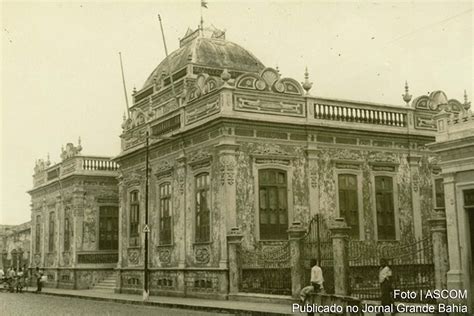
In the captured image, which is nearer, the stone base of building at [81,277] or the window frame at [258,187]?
the window frame at [258,187]

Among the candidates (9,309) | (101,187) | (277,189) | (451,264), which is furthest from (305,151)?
(101,187)

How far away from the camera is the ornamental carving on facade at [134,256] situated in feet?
90.4

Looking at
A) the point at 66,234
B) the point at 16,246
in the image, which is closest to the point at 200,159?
the point at 66,234

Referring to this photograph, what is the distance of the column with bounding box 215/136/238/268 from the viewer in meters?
21.8

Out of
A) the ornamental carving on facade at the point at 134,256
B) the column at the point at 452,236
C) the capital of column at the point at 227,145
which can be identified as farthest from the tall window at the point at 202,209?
the column at the point at 452,236

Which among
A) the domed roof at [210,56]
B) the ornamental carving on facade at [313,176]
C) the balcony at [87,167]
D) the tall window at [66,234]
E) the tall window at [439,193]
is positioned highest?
the domed roof at [210,56]

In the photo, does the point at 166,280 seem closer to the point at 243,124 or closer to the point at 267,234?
the point at 267,234

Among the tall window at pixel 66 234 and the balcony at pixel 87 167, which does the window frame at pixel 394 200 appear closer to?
the balcony at pixel 87 167

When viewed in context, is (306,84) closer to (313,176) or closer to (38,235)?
(313,176)

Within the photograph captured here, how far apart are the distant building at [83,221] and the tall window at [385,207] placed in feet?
49.4

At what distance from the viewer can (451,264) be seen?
51.0ft

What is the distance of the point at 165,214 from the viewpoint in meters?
25.8

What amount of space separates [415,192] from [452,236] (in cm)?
992

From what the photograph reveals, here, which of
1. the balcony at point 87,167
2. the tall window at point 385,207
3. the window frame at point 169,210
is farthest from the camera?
the balcony at point 87,167
